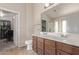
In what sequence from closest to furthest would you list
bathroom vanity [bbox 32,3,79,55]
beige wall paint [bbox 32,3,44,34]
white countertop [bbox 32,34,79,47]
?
white countertop [bbox 32,34,79,47] < bathroom vanity [bbox 32,3,79,55] < beige wall paint [bbox 32,3,44,34]

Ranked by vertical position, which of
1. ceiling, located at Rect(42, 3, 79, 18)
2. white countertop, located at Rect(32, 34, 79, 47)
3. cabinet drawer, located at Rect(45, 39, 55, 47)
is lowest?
cabinet drawer, located at Rect(45, 39, 55, 47)

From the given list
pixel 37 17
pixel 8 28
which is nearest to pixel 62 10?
pixel 37 17

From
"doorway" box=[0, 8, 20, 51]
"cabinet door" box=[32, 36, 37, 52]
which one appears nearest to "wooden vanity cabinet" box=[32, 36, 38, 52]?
"cabinet door" box=[32, 36, 37, 52]

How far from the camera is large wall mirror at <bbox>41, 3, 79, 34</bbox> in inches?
74.3

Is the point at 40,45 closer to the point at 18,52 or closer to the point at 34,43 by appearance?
the point at 34,43

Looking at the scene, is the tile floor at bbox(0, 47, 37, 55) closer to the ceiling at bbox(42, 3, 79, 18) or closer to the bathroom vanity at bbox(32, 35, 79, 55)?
the bathroom vanity at bbox(32, 35, 79, 55)

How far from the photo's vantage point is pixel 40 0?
194cm

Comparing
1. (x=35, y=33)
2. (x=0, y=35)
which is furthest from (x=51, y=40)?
(x=0, y=35)

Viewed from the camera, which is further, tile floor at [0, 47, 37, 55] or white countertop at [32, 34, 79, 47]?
tile floor at [0, 47, 37, 55]

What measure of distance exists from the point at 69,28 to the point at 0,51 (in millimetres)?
1260

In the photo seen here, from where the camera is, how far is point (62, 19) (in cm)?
203

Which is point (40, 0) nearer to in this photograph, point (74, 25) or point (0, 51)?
point (74, 25)
